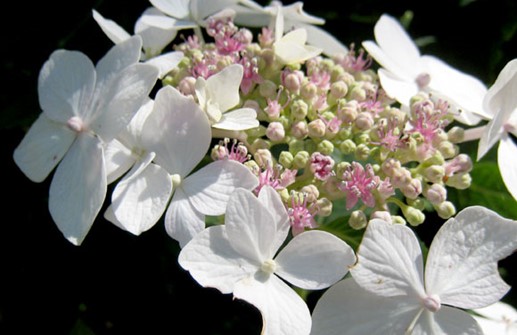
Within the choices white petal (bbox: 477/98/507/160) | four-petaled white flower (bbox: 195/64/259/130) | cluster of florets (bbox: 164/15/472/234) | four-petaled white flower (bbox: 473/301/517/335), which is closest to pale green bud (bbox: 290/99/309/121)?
cluster of florets (bbox: 164/15/472/234)

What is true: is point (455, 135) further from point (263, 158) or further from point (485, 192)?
point (263, 158)

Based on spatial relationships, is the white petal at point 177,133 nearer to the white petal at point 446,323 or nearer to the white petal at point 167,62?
the white petal at point 167,62

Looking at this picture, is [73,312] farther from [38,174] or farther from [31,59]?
[31,59]

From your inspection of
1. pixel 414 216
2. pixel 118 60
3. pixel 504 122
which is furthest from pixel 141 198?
pixel 504 122

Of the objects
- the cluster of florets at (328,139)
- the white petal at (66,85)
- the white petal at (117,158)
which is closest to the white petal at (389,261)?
the cluster of florets at (328,139)

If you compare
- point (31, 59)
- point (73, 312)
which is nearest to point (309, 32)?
point (31, 59)

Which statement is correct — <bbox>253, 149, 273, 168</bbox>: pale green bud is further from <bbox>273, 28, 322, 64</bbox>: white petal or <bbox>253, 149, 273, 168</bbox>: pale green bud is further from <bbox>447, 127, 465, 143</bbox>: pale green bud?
<bbox>447, 127, 465, 143</bbox>: pale green bud
